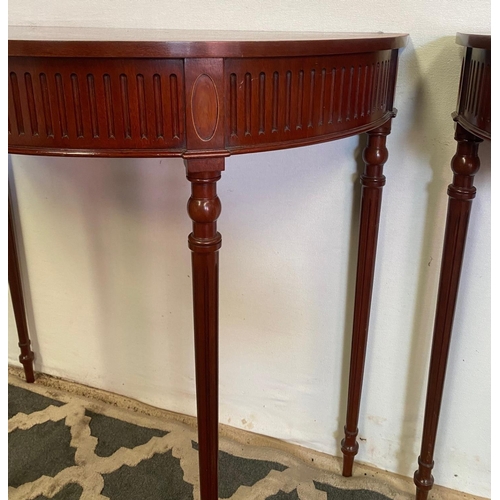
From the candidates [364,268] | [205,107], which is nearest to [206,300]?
[205,107]

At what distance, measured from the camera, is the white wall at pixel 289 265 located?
875 mm

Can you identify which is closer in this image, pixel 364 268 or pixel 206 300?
pixel 206 300

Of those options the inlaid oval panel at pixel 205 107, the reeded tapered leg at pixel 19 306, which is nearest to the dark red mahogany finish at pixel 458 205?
the inlaid oval panel at pixel 205 107

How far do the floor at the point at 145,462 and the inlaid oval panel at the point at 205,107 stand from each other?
700 mm

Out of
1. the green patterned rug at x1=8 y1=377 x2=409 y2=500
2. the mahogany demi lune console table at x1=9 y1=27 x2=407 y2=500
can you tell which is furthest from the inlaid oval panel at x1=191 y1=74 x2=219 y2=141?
the green patterned rug at x1=8 y1=377 x2=409 y2=500

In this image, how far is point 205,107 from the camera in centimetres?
56

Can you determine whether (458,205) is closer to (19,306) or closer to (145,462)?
(145,462)

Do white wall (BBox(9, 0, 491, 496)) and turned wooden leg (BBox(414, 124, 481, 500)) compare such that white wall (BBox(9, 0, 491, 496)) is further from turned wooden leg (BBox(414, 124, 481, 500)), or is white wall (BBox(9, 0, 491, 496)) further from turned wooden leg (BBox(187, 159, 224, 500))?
turned wooden leg (BBox(187, 159, 224, 500))

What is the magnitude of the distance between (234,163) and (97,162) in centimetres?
29

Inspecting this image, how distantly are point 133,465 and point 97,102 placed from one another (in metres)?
0.75

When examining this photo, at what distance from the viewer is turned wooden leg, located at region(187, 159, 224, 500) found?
2.00ft

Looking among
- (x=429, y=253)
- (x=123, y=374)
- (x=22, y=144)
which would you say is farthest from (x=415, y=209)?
(x=123, y=374)

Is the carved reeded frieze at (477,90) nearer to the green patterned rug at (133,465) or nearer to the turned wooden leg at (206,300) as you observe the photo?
the turned wooden leg at (206,300)
